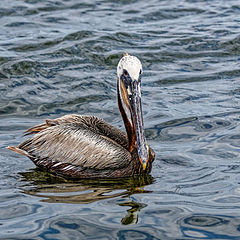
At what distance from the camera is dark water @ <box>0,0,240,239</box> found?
5070 millimetres

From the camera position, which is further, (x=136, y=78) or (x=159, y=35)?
(x=159, y=35)

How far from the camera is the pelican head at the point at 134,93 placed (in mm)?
6082

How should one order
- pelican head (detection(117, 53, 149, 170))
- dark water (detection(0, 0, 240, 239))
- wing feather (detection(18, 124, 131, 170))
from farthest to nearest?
wing feather (detection(18, 124, 131, 170)) → pelican head (detection(117, 53, 149, 170)) → dark water (detection(0, 0, 240, 239))

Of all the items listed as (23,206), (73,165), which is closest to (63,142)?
(73,165)

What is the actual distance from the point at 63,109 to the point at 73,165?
2229 millimetres

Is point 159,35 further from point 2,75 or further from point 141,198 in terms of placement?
point 141,198

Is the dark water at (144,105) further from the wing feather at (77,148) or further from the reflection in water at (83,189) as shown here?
the wing feather at (77,148)

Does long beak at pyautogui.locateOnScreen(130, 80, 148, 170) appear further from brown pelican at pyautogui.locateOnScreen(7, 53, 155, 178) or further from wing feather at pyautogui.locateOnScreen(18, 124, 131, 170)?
wing feather at pyautogui.locateOnScreen(18, 124, 131, 170)

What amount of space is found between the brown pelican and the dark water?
0.17 meters

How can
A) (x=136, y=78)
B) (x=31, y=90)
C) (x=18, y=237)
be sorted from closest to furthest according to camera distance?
1. (x=18, y=237)
2. (x=136, y=78)
3. (x=31, y=90)

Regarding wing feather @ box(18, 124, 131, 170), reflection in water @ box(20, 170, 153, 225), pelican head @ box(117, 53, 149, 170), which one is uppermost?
pelican head @ box(117, 53, 149, 170)

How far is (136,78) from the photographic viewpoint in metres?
6.10

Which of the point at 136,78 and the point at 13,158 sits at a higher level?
the point at 136,78

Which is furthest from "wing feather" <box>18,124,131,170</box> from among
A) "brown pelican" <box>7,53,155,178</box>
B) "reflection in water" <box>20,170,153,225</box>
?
"reflection in water" <box>20,170,153,225</box>
